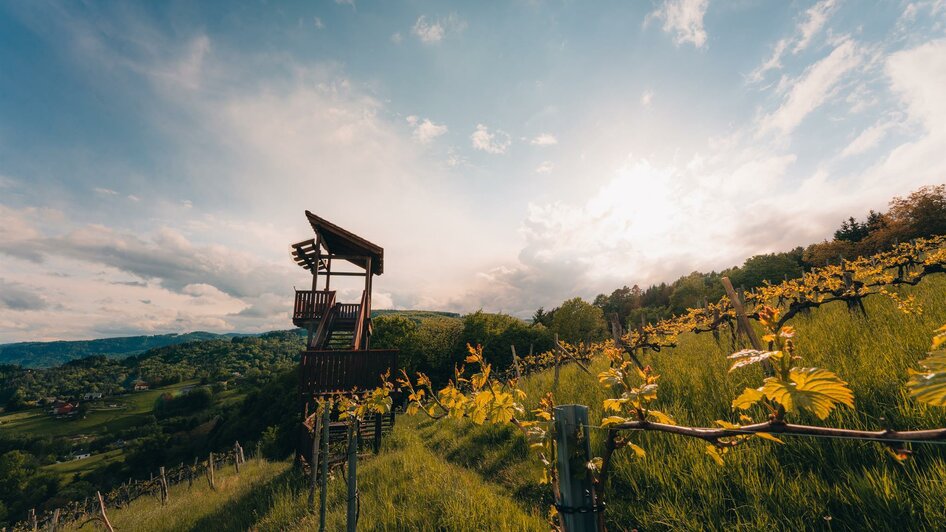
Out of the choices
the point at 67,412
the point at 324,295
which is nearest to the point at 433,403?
the point at 324,295

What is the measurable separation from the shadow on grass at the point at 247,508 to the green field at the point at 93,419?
101279mm

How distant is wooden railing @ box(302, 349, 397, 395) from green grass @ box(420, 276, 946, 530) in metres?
6.23

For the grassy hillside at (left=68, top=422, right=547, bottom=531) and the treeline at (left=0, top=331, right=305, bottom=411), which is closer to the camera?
the grassy hillside at (left=68, top=422, right=547, bottom=531)

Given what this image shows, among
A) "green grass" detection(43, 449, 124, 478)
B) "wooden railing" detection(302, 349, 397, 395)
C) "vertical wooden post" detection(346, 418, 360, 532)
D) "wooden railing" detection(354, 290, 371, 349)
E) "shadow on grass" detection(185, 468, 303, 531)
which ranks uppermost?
"wooden railing" detection(354, 290, 371, 349)

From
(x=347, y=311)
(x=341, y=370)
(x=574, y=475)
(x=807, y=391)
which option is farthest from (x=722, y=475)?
(x=347, y=311)

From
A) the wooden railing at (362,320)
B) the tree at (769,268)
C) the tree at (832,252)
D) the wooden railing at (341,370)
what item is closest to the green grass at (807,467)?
the wooden railing at (341,370)

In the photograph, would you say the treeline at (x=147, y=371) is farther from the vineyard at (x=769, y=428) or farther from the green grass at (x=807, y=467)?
the vineyard at (x=769, y=428)

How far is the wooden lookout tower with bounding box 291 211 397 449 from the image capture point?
10656mm

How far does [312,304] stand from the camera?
13.7 meters

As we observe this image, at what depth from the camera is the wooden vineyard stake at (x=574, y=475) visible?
1.83 m

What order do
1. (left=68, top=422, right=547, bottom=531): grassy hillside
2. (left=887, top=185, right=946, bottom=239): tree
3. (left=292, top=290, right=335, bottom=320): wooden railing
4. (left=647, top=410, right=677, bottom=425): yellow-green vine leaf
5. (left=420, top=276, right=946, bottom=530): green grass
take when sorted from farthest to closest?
(left=887, top=185, right=946, bottom=239): tree
(left=292, top=290, right=335, bottom=320): wooden railing
(left=68, top=422, right=547, bottom=531): grassy hillside
(left=420, top=276, right=946, bottom=530): green grass
(left=647, top=410, right=677, bottom=425): yellow-green vine leaf

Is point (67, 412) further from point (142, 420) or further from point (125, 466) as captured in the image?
point (125, 466)

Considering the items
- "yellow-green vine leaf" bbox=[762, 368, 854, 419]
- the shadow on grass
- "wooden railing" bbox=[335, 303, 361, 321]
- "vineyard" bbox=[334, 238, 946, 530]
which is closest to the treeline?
"wooden railing" bbox=[335, 303, 361, 321]

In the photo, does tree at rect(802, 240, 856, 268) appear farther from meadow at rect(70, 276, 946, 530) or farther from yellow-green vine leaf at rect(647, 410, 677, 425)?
yellow-green vine leaf at rect(647, 410, 677, 425)
